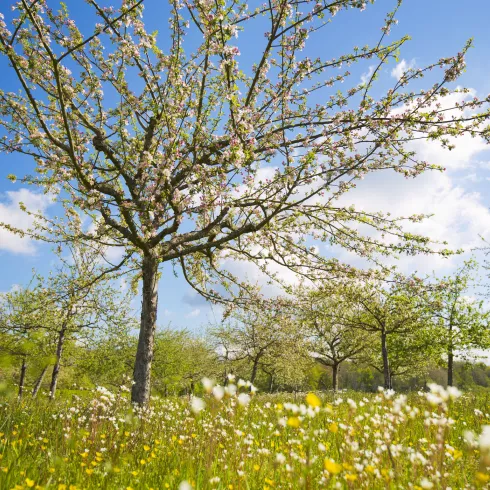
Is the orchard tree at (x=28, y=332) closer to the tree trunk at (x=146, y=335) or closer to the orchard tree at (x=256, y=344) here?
the tree trunk at (x=146, y=335)

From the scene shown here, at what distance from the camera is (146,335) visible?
817cm

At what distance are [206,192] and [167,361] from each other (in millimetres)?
28874

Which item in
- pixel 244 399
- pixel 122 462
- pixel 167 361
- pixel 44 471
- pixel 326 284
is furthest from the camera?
pixel 167 361

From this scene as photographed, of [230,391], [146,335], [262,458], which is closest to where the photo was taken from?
[230,391]

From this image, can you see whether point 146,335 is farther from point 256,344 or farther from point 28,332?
point 256,344

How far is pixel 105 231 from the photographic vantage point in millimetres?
8570

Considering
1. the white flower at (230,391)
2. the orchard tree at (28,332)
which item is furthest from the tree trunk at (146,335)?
the white flower at (230,391)

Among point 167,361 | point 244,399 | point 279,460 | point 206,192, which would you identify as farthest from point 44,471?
point 167,361

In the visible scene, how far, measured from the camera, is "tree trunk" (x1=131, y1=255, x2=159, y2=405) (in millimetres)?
7699

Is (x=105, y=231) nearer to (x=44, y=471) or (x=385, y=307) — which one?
(x=44, y=471)

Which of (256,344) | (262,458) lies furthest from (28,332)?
(256,344)

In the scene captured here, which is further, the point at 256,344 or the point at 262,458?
the point at 256,344

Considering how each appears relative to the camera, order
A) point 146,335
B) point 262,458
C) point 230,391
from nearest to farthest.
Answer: point 230,391 < point 262,458 < point 146,335

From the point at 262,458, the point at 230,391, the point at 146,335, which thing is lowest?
the point at 262,458
